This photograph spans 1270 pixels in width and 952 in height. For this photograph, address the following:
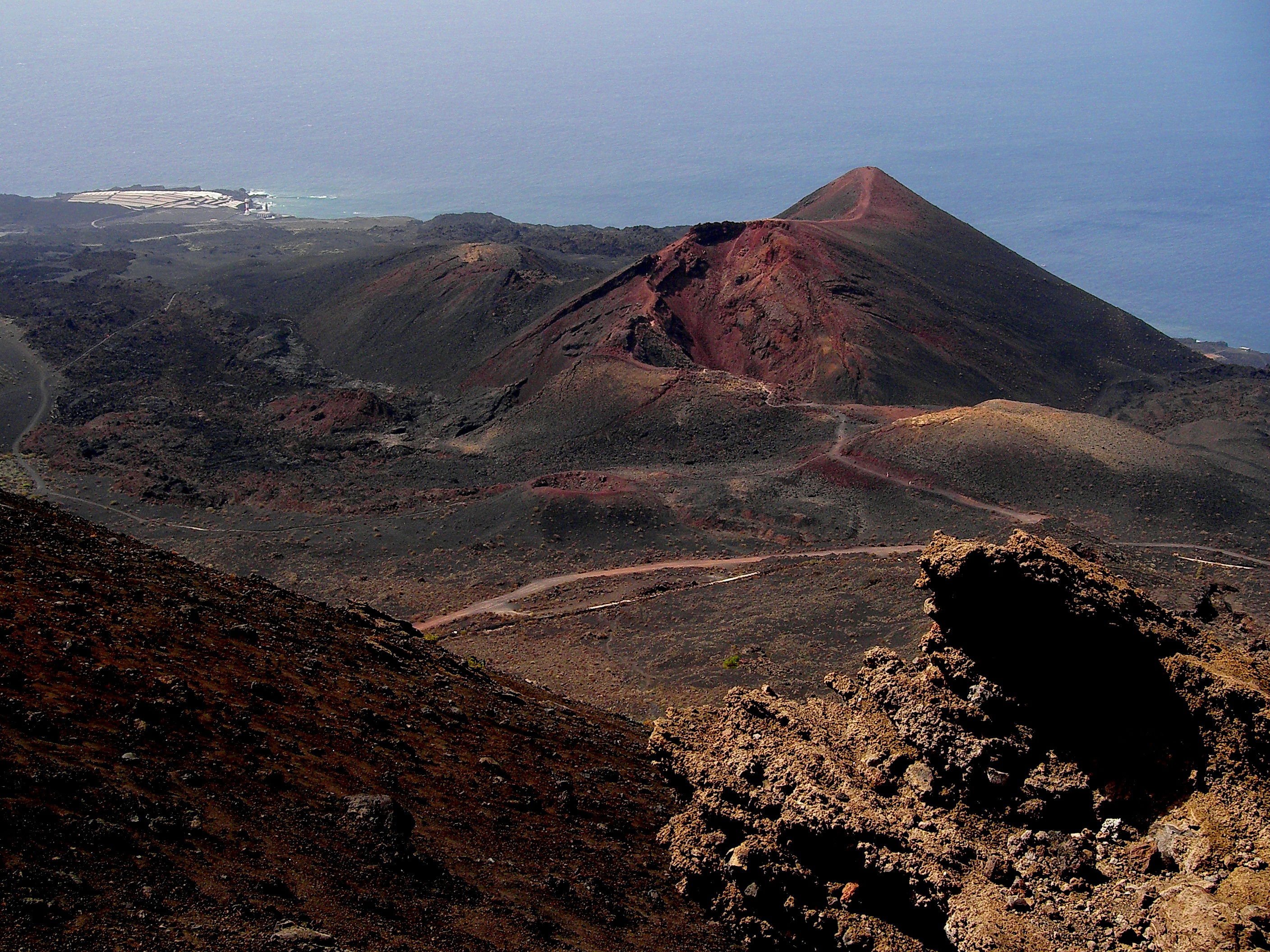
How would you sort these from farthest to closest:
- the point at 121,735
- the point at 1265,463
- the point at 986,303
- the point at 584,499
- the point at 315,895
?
the point at 986,303 < the point at 1265,463 < the point at 584,499 < the point at 121,735 < the point at 315,895

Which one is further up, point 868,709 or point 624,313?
point 624,313

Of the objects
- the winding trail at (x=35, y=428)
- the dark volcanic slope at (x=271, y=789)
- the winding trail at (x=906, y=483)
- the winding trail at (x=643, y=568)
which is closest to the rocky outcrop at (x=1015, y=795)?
the dark volcanic slope at (x=271, y=789)

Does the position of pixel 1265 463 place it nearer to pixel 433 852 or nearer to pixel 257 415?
pixel 433 852

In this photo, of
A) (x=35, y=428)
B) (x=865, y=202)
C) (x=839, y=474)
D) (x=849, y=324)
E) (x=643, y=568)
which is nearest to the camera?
(x=643, y=568)

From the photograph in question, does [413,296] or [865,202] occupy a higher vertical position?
[865,202]

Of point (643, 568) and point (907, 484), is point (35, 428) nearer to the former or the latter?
point (643, 568)

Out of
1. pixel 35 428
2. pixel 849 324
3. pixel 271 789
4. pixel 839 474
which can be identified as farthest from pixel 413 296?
pixel 271 789

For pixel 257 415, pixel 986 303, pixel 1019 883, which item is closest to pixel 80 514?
pixel 257 415
